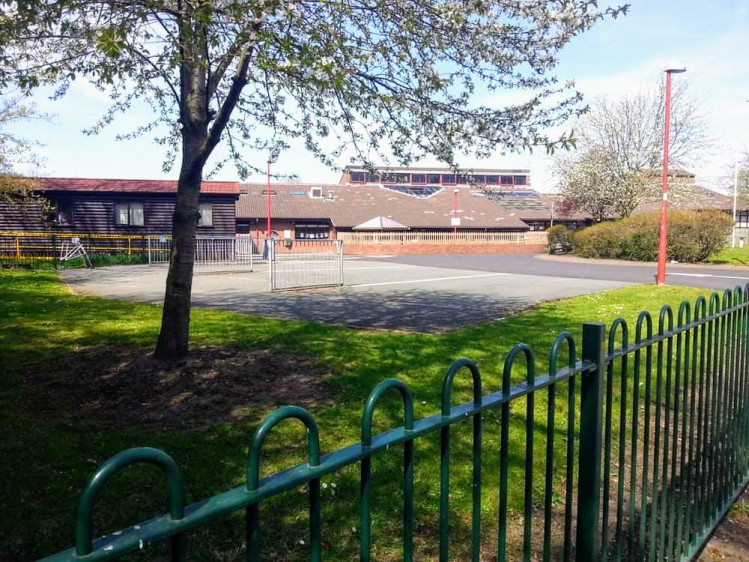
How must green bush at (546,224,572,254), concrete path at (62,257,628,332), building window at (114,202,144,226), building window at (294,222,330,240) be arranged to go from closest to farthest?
1. concrete path at (62,257,628,332)
2. building window at (114,202,144,226)
3. green bush at (546,224,572,254)
4. building window at (294,222,330,240)

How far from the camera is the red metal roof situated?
29.2 metres

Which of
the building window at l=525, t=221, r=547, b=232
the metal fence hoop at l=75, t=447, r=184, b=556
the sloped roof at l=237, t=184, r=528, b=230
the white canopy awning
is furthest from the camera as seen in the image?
the building window at l=525, t=221, r=547, b=232

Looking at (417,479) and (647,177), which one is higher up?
(647,177)

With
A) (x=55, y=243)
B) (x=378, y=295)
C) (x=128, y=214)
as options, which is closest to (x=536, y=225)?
(x=128, y=214)

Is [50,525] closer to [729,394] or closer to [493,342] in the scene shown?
[729,394]

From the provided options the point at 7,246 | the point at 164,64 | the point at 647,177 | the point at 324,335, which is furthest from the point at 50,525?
the point at 647,177

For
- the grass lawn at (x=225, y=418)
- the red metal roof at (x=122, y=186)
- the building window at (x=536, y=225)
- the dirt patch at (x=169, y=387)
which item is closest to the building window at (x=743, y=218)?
the building window at (x=536, y=225)

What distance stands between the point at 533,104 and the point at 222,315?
6.46 m

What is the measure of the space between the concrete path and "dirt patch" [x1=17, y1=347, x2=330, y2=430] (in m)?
3.35

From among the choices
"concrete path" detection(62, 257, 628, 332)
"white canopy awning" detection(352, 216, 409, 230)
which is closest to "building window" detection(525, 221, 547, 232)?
"white canopy awning" detection(352, 216, 409, 230)

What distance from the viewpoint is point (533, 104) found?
6.24 m

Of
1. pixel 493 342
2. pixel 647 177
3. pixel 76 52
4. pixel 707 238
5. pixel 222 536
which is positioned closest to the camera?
pixel 222 536

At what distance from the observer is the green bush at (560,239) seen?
36812 mm

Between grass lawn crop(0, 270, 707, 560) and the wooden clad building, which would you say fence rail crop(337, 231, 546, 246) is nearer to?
the wooden clad building
